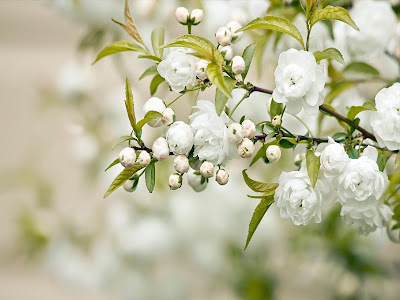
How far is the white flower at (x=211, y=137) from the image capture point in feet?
0.87

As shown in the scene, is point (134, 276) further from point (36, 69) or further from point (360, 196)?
point (36, 69)

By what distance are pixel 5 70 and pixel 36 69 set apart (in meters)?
0.06

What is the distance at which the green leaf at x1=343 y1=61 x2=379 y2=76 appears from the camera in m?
0.40

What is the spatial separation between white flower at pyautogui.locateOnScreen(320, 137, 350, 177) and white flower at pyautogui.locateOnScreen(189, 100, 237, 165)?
42 millimetres

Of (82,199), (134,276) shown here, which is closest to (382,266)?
(134,276)

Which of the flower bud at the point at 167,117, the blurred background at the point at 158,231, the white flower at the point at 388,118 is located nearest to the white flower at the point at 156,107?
the flower bud at the point at 167,117

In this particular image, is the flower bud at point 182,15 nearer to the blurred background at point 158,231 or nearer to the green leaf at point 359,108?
the green leaf at point 359,108

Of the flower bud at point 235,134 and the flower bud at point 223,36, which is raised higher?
the flower bud at point 223,36

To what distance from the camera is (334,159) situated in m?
0.27

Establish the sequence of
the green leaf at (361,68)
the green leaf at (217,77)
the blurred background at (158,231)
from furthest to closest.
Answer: the blurred background at (158,231), the green leaf at (361,68), the green leaf at (217,77)

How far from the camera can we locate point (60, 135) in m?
1.17

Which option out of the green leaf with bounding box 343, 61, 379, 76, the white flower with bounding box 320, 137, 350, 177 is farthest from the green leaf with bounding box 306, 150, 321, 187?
the green leaf with bounding box 343, 61, 379, 76

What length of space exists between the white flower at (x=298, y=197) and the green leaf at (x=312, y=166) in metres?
0.01

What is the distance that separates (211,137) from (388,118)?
0.09 m
